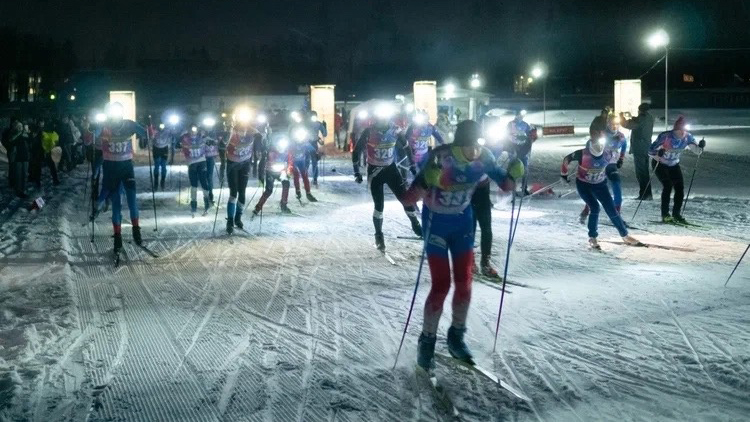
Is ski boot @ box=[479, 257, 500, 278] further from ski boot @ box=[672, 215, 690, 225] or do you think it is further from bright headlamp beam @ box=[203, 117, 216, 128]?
bright headlamp beam @ box=[203, 117, 216, 128]

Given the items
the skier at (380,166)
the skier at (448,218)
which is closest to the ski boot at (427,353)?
the skier at (448,218)

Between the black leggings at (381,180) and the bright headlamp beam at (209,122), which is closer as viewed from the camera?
the black leggings at (381,180)

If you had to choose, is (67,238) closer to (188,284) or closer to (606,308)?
(188,284)

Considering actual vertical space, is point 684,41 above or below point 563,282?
above

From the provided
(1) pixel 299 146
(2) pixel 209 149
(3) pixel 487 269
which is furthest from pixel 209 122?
(3) pixel 487 269

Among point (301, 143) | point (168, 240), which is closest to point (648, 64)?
point (301, 143)

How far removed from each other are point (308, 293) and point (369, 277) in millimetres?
1023

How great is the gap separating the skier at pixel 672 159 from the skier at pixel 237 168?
6769 mm

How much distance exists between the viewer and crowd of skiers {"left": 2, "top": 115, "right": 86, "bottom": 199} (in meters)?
18.8

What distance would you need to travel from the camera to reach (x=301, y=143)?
16.4 meters

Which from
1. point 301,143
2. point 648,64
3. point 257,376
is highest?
point 648,64

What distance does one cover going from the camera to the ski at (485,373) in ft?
16.9

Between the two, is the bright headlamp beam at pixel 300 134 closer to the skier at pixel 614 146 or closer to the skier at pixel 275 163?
the skier at pixel 275 163

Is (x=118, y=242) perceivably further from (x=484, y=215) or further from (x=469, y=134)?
(x=469, y=134)
